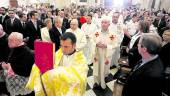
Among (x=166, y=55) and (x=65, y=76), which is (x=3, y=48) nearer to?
(x=65, y=76)

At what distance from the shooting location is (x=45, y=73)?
6.72 feet

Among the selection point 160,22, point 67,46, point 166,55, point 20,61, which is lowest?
point 160,22

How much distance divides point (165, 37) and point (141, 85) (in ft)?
6.40

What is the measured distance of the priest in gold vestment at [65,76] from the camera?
207cm

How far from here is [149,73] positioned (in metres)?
1.96

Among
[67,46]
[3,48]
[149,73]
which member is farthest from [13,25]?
[149,73]

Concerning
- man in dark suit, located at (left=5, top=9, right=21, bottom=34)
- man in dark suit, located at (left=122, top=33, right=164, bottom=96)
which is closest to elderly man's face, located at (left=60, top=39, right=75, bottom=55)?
man in dark suit, located at (left=122, top=33, right=164, bottom=96)

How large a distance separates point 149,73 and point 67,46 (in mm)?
973

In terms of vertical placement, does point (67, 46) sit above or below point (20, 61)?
above

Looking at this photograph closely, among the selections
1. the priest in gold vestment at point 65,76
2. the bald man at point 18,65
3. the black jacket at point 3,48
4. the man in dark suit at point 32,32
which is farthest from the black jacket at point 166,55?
the man in dark suit at point 32,32

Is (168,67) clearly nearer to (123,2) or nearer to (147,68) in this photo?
(147,68)

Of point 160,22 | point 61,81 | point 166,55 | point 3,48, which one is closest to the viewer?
point 61,81

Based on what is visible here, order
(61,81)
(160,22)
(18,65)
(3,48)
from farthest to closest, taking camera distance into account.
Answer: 1. (160,22)
2. (3,48)
3. (18,65)
4. (61,81)

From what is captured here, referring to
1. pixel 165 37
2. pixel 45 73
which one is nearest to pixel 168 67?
pixel 165 37
